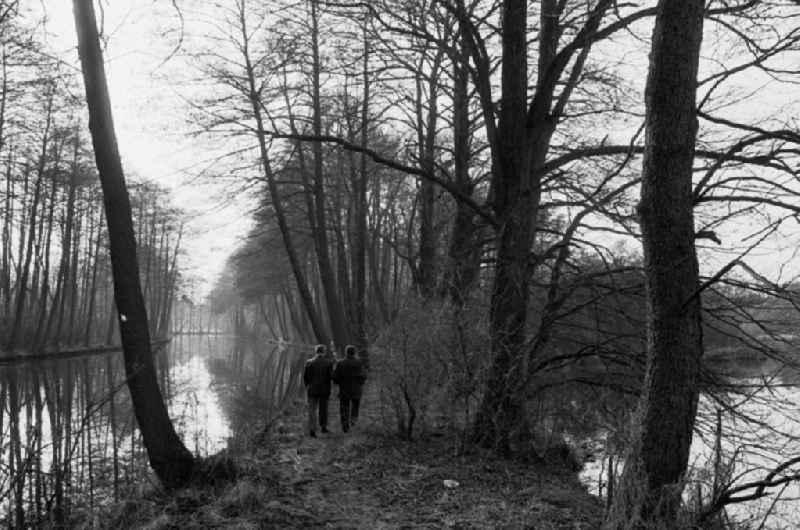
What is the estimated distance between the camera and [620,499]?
164 inches

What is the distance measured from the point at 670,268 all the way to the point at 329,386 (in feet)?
25.1

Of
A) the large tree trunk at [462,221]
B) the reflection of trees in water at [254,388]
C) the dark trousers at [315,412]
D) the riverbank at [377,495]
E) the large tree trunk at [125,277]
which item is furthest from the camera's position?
the reflection of trees in water at [254,388]

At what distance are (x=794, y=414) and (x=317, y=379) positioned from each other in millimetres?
7201

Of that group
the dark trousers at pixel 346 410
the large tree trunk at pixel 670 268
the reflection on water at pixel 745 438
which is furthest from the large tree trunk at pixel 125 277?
the large tree trunk at pixel 670 268

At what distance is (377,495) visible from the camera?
6770 millimetres

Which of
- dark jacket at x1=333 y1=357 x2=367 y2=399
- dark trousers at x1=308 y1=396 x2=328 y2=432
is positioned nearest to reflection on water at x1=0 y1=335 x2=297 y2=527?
dark trousers at x1=308 y1=396 x2=328 y2=432

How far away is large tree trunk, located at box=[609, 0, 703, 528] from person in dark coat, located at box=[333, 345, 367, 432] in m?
7.00

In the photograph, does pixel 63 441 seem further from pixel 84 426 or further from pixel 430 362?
pixel 430 362

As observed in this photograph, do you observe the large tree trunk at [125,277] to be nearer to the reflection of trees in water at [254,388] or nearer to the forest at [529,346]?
the forest at [529,346]

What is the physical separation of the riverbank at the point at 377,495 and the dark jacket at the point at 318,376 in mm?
1787

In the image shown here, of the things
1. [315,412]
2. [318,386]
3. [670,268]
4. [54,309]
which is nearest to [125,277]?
[318,386]

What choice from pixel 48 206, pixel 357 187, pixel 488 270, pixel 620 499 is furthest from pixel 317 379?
pixel 48 206

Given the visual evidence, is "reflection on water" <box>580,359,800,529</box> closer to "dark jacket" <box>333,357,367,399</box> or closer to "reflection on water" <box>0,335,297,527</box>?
"reflection on water" <box>0,335,297,527</box>

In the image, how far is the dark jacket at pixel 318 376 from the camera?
10.7m
